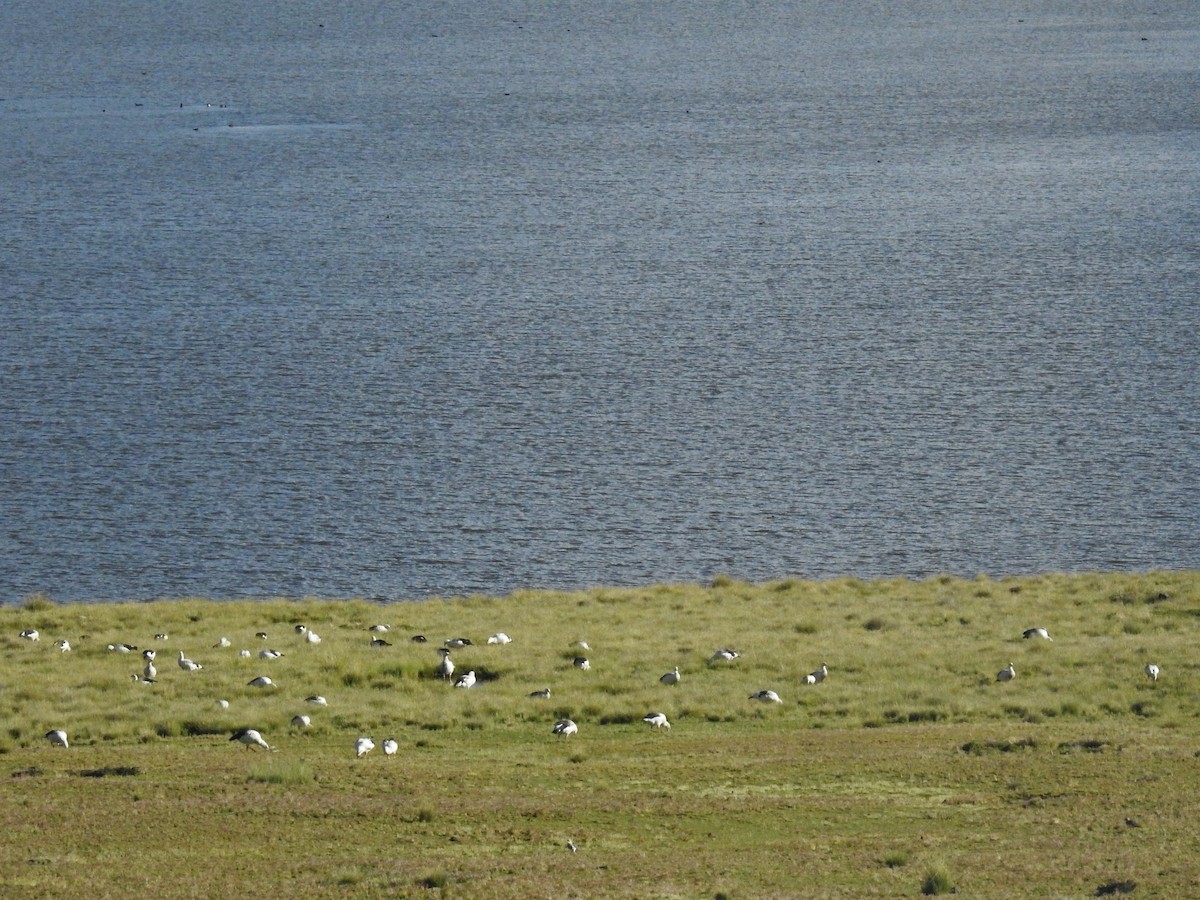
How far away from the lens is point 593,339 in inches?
2616

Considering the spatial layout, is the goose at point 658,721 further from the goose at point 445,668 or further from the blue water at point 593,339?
the blue water at point 593,339

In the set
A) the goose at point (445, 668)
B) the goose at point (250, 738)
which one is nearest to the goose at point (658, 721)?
the goose at point (445, 668)

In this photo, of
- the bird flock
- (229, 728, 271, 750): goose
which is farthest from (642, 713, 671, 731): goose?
(229, 728, 271, 750): goose

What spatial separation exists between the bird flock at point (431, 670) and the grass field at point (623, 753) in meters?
0.17

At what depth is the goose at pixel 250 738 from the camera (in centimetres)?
2384

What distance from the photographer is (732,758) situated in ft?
74.4

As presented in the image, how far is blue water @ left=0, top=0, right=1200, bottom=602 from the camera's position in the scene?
46406 millimetres

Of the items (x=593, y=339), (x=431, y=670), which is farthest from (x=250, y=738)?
(x=593, y=339)

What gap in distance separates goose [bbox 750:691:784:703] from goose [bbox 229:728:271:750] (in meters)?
7.43

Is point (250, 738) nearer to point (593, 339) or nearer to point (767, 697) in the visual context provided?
point (767, 697)

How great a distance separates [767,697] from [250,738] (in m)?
7.78

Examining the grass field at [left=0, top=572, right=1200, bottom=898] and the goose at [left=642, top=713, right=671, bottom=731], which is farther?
the goose at [left=642, top=713, right=671, bottom=731]

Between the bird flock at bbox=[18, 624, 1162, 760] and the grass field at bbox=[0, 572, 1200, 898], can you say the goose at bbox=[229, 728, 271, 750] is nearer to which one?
the bird flock at bbox=[18, 624, 1162, 760]

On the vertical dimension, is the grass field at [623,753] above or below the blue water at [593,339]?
below
